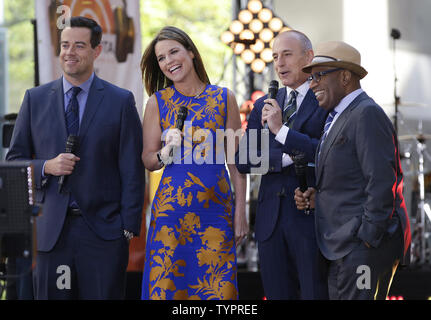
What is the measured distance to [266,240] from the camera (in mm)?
4441

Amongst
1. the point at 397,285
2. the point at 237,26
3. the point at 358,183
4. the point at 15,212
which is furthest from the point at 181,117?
the point at 237,26

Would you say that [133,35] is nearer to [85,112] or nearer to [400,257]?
[85,112]

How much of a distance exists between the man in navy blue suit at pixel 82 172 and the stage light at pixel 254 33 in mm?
3652

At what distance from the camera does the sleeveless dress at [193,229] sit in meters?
4.34

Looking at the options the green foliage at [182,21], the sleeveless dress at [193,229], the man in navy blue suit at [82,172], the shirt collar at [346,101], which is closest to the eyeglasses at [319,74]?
the shirt collar at [346,101]

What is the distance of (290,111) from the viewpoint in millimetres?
4566

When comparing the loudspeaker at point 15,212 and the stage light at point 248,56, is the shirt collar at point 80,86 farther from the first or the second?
the stage light at point 248,56

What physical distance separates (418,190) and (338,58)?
6426 mm

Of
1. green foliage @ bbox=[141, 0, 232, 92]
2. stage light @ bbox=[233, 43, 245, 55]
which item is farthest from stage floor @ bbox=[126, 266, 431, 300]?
green foliage @ bbox=[141, 0, 232, 92]

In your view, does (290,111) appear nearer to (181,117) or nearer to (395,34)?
(181,117)

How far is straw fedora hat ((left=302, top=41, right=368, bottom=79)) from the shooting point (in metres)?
4.01

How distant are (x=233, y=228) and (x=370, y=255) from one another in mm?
973

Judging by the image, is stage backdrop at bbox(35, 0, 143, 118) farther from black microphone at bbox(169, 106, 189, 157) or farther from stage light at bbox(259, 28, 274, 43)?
black microphone at bbox(169, 106, 189, 157)
